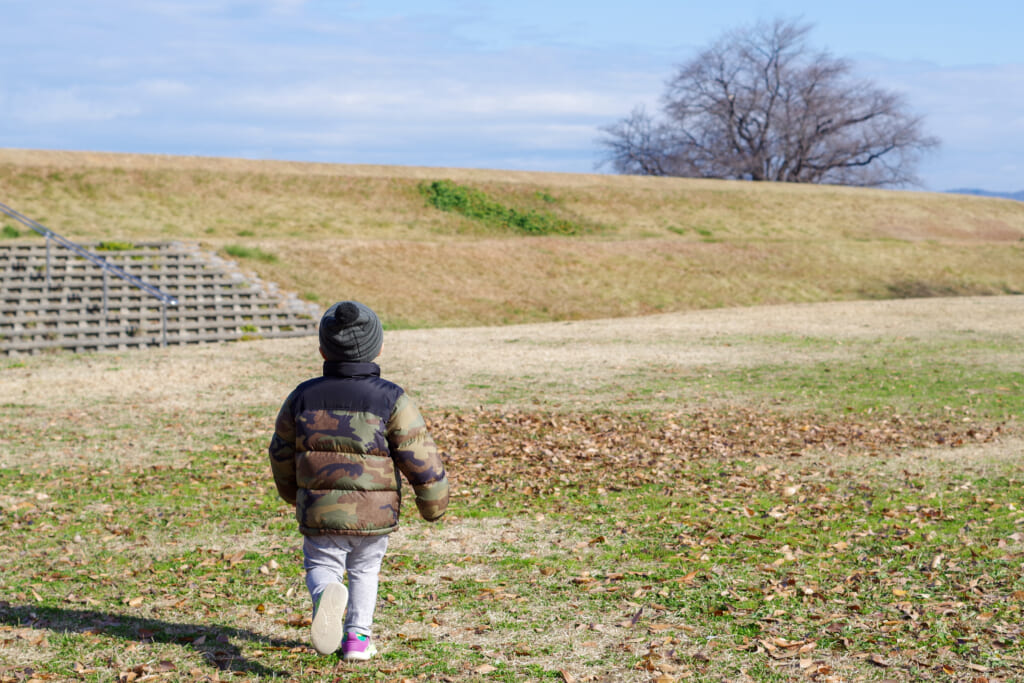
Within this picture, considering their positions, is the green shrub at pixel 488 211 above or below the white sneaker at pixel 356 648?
above

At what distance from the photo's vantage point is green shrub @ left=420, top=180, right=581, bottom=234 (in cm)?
3594

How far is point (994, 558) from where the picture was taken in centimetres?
653

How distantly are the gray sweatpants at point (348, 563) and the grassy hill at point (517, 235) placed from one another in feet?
62.5

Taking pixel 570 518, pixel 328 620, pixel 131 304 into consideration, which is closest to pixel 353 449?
pixel 328 620

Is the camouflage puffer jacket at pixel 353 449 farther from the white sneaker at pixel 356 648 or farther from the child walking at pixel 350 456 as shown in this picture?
the white sneaker at pixel 356 648

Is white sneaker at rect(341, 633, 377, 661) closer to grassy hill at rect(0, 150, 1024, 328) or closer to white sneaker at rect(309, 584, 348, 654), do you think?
white sneaker at rect(309, 584, 348, 654)

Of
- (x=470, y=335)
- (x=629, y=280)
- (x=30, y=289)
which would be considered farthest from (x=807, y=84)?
(x=30, y=289)

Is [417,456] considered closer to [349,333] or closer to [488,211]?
[349,333]

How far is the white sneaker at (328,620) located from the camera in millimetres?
4219

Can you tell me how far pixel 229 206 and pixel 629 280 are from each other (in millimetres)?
14615

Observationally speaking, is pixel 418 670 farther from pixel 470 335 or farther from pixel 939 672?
pixel 470 335

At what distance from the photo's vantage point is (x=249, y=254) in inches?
1046

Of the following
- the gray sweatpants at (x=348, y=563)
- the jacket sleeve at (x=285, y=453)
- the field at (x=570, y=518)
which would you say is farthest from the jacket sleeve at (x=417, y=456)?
the field at (x=570, y=518)

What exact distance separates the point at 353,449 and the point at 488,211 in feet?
109
